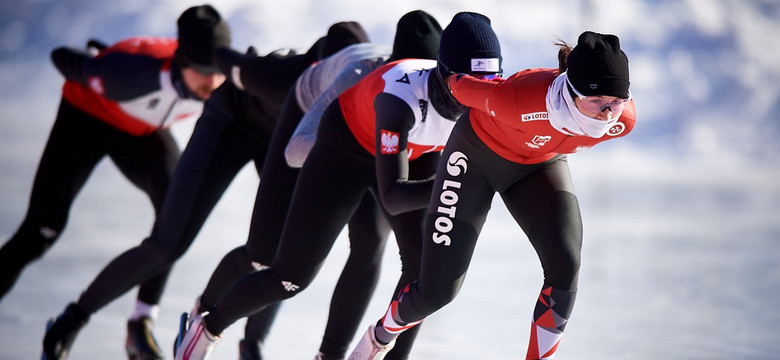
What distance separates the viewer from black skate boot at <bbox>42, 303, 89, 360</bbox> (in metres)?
3.74

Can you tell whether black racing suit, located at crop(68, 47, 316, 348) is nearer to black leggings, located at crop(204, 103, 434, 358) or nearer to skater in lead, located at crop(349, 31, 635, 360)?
black leggings, located at crop(204, 103, 434, 358)

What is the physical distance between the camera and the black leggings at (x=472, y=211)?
8.89 ft

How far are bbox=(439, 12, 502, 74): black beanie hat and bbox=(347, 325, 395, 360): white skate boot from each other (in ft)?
3.09

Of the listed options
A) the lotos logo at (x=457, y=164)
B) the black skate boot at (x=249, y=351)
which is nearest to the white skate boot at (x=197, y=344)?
the black skate boot at (x=249, y=351)

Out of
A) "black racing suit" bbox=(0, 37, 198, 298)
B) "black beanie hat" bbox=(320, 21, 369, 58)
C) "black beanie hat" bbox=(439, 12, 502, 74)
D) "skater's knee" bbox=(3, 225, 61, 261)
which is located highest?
"black racing suit" bbox=(0, 37, 198, 298)

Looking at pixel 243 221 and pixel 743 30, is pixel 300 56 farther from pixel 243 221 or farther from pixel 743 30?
pixel 743 30

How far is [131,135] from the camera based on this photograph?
429 centimetres

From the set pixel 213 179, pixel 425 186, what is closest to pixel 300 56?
pixel 213 179

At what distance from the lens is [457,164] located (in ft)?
9.21

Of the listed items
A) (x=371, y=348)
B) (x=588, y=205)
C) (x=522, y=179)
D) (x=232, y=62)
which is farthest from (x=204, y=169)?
(x=588, y=205)

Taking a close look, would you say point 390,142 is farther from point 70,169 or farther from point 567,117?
point 70,169

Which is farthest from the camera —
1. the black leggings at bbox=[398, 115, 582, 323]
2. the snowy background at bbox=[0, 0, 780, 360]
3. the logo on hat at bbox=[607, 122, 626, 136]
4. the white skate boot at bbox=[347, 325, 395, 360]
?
the snowy background at bbox=[0, 0, 780, 360]

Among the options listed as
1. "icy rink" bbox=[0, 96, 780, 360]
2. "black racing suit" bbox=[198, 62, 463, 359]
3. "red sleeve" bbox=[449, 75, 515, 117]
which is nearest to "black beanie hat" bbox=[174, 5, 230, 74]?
"black racing suit" bbox=[198, 62, 463, 359]

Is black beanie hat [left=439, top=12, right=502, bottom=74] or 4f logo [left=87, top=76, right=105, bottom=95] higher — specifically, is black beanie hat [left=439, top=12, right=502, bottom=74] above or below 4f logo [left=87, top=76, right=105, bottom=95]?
below
